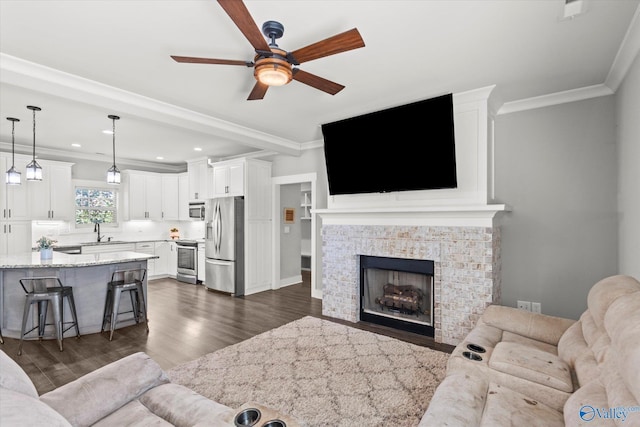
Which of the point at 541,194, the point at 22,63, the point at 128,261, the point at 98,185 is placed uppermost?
the point at 22,63

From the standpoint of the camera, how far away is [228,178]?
6.07 meters

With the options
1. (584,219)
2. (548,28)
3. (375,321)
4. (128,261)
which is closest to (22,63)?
(128,261)

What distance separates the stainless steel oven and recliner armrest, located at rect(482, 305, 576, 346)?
5648mm

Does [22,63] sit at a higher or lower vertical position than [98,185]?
higher

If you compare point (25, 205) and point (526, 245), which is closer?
point (526, 245)

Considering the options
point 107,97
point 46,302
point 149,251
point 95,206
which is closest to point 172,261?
point 149,251

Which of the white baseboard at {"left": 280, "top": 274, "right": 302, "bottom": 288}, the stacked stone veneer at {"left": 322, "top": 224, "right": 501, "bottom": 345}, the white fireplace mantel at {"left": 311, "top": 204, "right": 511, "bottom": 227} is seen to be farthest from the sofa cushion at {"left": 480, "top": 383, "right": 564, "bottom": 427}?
the white baseboard at {"left": 280, "top": 274, "right": 302, "bottom": 288}

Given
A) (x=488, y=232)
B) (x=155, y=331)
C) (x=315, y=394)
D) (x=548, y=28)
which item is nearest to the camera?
(x=548, y=28)

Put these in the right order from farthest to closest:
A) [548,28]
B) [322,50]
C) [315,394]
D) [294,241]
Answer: [294,241] < [315,394] < [548,28] < [322,50]

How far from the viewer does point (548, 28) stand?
2.21 metres

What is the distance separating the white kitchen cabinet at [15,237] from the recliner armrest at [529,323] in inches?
287

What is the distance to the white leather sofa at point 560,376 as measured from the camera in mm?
1224

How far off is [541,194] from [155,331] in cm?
485

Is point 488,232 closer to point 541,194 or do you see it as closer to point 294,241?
point 541,194
